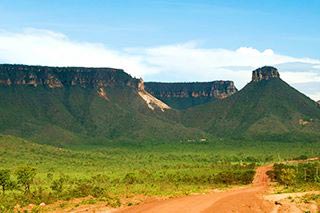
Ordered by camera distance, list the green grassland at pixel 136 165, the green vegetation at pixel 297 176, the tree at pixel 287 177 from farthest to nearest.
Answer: the tree at pixel 287 177 → the green vegetation at pixel 297 176 → the green grassland at pixel 136 165

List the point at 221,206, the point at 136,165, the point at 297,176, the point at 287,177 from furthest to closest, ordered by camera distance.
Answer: the point at 136,165
the point at 297,176
the point at 287,177
the point at 221,206

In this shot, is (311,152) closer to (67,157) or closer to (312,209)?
(67,157)

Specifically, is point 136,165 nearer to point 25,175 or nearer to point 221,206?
point 25,175

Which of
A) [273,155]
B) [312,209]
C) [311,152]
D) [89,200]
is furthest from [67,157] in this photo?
[312,209]

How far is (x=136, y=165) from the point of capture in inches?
5271

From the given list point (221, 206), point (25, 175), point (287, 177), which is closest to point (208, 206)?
point (221, 206)

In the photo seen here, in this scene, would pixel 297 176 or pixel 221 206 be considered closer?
pixel 221 206

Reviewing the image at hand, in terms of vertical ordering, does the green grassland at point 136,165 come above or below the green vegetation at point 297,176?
below

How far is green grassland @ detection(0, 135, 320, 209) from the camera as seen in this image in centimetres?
7281

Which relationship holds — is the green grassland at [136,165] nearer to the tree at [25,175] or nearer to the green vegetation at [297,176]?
the tree at [25,175]

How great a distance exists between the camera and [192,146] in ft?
613

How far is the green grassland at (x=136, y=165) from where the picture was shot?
72.8m

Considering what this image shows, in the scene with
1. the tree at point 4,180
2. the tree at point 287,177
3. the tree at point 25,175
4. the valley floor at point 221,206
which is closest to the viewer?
the valley floor at point 221,206

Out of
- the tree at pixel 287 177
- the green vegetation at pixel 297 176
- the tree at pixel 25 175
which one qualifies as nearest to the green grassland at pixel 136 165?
the tree at pixel 25 175
